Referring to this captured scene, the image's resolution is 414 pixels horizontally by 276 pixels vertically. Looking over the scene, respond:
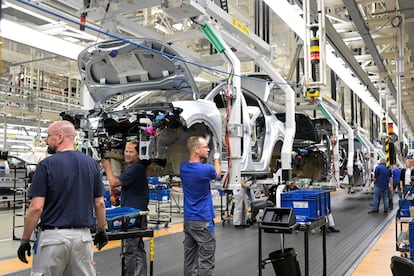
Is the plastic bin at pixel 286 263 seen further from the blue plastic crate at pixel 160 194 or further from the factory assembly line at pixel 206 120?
the blue plastic crate at pixel 160 194

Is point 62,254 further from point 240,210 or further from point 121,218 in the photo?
point 240,210

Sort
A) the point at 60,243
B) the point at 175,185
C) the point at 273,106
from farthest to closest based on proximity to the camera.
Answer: the point at 273,106 → the point at 175,185 → the point at 60,243

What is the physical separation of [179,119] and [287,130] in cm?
314

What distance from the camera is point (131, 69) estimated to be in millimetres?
5086

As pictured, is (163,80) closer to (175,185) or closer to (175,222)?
(175,185)

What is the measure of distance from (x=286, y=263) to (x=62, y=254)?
2.00 m

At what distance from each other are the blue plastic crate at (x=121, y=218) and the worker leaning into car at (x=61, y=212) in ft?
1.45

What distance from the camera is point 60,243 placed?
2553 mm

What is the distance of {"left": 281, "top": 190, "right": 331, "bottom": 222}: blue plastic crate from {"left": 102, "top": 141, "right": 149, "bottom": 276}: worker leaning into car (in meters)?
1.46

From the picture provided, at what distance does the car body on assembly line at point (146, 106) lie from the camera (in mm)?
4574

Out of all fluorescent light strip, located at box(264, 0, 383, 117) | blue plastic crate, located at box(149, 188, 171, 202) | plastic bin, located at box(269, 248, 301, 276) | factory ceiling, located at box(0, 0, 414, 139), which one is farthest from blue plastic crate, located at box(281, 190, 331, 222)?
blue plastic crate, located at box(149, 188, 171, 202)

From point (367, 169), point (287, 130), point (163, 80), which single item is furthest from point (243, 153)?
point (367, 169)

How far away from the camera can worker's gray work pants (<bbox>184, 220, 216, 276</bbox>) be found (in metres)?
3.66

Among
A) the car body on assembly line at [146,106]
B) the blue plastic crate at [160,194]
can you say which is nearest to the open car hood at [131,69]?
the car body on assembly line at [146,106]
